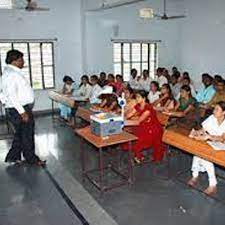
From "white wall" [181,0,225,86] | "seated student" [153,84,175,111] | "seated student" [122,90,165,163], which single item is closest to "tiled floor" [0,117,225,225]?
"seated student" [122,90,165,163]

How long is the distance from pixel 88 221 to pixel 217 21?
7.15m

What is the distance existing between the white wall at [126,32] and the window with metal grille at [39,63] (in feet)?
3.20

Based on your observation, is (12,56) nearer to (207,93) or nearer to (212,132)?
(212,132)

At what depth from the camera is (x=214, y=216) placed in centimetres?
321

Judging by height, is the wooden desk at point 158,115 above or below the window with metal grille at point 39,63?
below

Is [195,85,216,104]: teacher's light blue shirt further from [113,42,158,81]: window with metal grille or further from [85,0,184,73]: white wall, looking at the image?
[113,42,158,81]: window with metal grille

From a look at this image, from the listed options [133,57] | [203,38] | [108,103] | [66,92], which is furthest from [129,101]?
[203,38]

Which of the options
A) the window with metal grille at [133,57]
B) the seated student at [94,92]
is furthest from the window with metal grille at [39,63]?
the seated student at [94,92]

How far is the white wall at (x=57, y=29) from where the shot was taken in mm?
7805

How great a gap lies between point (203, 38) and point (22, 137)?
6506 mm

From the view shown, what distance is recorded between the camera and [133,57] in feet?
31.4

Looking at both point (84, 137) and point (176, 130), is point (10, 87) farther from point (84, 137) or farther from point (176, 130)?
point (176, 130)

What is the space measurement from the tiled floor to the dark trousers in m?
0.21

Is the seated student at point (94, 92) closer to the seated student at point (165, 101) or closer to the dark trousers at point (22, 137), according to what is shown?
the seated student at point (165, 101)
